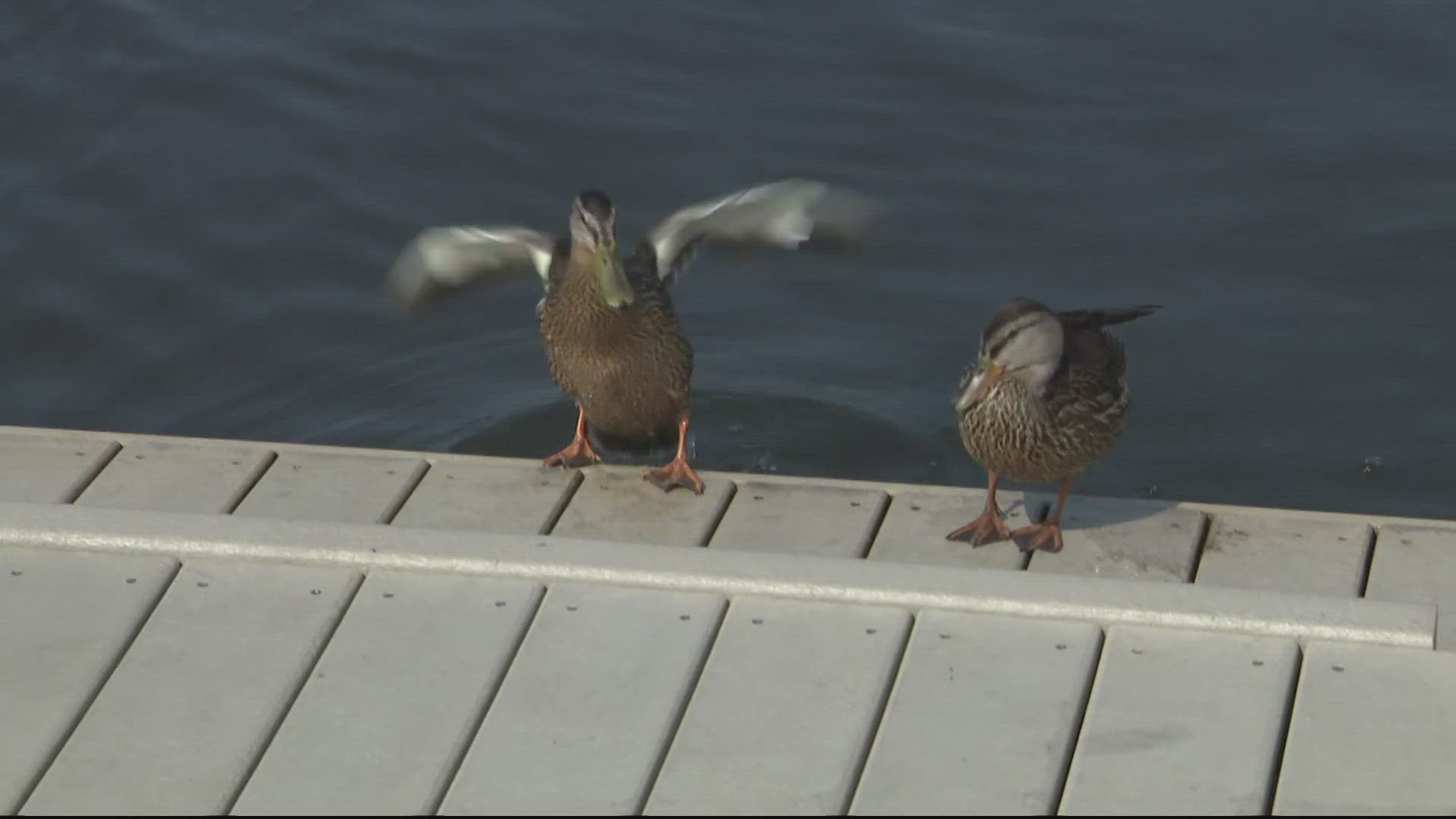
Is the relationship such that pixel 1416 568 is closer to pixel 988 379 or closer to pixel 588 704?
pixel 988 379

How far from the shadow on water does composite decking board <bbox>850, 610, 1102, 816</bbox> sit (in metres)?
2.94

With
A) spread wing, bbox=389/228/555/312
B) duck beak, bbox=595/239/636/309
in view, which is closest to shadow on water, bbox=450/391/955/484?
spread wing, bbox=389/228/555/312

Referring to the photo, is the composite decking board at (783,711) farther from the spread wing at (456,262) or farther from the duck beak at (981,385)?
the spread wing at (456,262)

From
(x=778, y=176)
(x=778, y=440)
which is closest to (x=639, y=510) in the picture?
(x=778, y=440)

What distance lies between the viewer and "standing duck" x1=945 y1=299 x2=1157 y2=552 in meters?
5.13

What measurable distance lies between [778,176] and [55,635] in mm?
5125

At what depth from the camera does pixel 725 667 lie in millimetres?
4129

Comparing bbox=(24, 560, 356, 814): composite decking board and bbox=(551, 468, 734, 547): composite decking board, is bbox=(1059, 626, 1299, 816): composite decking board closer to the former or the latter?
bbox=(551, 468, 734, 547): composite decking board

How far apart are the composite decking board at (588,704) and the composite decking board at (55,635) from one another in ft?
2.69

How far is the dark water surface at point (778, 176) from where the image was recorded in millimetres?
7582

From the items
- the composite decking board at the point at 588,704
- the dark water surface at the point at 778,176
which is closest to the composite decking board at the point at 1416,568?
the composite decking board at the point at 588,704

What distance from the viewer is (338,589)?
14.6ft

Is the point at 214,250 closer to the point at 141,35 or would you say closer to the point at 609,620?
the point at 141,35

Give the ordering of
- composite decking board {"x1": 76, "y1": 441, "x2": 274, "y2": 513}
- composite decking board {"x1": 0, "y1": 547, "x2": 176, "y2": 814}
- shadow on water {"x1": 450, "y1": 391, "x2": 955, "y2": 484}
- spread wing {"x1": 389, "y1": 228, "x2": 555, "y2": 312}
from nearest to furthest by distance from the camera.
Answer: composite decking board {"x1": 0, "y1": 547, "x2": 176, "y2": 814} → composite decking board {"x1": 76, "y1": 441, "x2": 274, "y2": 513} → spread wing {"x1": 389, "y1": 228, "x2": 555, "y2": 312} → shadow on water {"x1": 450, "y1": 391, "x2": 955, "y2": 484}
